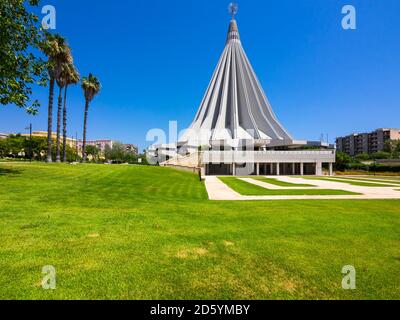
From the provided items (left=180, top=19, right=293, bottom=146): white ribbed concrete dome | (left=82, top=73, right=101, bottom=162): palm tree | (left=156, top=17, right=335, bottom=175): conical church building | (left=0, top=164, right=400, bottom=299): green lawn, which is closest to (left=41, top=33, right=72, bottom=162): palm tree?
(left=82, top=73, right=101, bottom=162): palm tree

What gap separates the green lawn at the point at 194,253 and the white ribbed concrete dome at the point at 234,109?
192 feet

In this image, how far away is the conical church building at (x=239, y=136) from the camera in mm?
51856

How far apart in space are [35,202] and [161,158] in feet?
331

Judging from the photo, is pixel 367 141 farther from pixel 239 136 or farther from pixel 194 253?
pixel 194 253

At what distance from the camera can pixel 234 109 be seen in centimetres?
8012

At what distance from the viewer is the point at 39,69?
49.2 ft

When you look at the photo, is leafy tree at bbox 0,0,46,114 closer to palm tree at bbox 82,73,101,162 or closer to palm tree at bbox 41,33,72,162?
palm tree at bbox 41,33,72,162

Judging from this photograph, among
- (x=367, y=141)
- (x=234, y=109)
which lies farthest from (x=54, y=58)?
(x=367, y=141)

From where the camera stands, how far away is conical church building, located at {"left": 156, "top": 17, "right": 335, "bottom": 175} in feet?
170

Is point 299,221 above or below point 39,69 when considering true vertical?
below

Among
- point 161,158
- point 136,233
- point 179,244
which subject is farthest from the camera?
point 161,158

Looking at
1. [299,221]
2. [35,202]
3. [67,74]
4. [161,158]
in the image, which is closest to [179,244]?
[299,221]

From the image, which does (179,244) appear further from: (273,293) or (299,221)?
(299,221)
